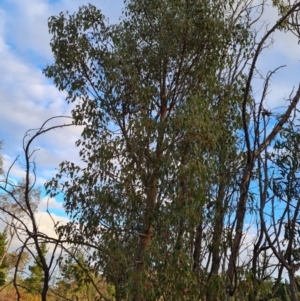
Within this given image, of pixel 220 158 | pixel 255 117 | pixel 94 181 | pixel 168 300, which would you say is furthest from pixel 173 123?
pixel 255 117

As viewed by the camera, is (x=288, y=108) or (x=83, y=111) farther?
(x=83, y=111)

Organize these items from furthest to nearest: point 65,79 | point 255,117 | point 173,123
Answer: point 65,79 → point 173,123 → point 255,117

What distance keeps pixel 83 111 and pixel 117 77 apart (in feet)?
2.18

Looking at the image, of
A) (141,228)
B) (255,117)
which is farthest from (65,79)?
(255,117)

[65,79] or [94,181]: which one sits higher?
[65,79]

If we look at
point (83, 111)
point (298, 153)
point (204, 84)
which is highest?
point (204, 84)

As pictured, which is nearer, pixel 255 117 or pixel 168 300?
pixel 255 117

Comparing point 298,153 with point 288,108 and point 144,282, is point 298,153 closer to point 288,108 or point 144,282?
point 288,108

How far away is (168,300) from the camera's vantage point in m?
3.58

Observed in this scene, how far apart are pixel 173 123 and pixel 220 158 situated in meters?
0.95

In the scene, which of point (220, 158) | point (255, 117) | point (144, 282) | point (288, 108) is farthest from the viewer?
point (220, 158)

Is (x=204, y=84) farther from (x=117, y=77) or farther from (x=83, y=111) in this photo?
(x=83, y=111)

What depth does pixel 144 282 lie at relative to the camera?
11.6 feet

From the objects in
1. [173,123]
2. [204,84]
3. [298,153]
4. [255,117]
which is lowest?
[255,117]
